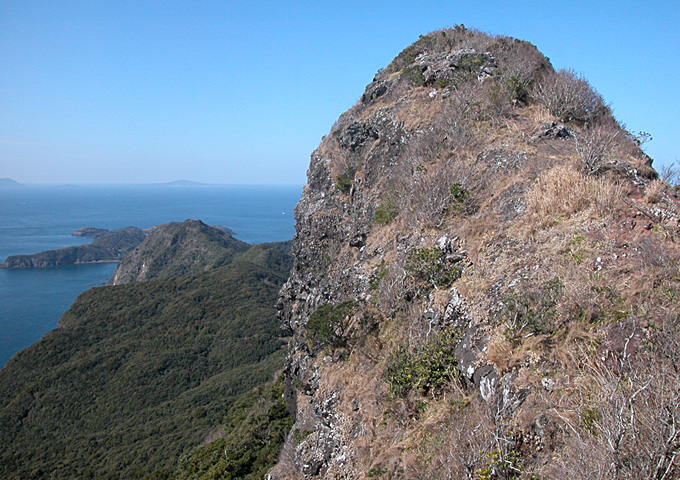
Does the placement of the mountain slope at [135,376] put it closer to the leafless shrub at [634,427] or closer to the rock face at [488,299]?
the rock face at [488,299]

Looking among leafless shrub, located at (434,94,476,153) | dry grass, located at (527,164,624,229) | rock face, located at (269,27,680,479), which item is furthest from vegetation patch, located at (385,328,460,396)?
leafless shrub, located at (434,94,476,153)

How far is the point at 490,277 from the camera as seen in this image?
7312 millimetres

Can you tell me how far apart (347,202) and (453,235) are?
30.2ft

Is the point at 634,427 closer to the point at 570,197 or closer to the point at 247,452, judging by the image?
the point at 570,197

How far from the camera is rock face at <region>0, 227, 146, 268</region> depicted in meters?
111

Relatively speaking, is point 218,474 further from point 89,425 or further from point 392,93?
point 89,425

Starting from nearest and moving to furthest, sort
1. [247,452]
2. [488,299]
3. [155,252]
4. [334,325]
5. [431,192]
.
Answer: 1. [488,299]
2. [431,192]
3. [334,325]
4. [247,452]
5. [155,252]

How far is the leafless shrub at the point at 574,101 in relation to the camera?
12.2 m

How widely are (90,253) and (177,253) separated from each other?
43280 millimetres

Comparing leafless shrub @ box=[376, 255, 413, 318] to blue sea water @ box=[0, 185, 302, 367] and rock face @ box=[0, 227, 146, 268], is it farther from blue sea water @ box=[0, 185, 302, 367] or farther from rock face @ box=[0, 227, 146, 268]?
rock face @ box=[0, 227, 146, 268]

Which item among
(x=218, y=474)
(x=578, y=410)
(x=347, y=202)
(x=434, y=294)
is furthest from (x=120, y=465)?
(x=578, y=410)

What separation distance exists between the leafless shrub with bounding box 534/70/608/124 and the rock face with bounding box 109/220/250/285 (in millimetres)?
90538

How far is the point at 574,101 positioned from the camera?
481 inches

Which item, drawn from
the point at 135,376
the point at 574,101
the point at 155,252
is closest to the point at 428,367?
the point at 574,101
